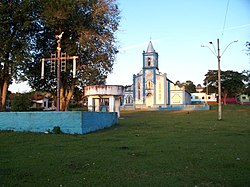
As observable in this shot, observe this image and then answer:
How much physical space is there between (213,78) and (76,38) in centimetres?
6603

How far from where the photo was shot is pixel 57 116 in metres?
15.3

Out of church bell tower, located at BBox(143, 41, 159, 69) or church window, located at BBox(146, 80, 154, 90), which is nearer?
church window, located at BBox(146, 80, 154, 90)

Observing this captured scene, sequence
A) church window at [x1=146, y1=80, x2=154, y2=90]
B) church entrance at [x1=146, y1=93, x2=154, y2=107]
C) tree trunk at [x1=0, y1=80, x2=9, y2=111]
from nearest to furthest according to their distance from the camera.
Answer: tree trunk at [x1=0, y1=80, x2=9, y2=111]
church entrance at [x1=146, y1=93, x2=154, y2=107]
church window at [x1=146, y1=80, x2=154, y2=90]

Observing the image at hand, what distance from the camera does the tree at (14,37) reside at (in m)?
22.0

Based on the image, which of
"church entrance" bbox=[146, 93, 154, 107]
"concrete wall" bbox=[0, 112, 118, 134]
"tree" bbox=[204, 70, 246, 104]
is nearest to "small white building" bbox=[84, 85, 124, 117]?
"concrete wall" bbox=[0, 112, 118, 134]

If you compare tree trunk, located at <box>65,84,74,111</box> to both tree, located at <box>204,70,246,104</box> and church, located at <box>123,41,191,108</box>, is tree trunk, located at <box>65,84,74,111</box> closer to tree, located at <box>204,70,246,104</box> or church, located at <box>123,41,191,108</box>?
church, located at <box>123,41,191,108</box>

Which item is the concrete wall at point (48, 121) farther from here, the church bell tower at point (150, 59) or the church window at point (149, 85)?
the church bell tower at point (150, 59)

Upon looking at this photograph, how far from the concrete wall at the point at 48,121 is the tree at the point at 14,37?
710cm

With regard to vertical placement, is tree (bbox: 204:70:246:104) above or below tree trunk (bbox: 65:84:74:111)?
above

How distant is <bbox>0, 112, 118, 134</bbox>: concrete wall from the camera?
49.7 feet

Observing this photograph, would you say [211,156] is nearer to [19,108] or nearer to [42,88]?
[42,88]

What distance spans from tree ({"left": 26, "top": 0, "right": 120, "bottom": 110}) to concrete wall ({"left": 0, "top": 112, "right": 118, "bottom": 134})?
843cm


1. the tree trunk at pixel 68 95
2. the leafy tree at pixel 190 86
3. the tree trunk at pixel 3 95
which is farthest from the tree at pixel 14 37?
the leafy tree at pixel 190 86

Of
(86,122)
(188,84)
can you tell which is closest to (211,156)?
(86,122)
